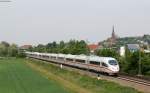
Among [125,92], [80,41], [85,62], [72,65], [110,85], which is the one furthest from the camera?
[80,41]

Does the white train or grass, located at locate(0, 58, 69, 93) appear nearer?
grass, located at locate(0, 58, 69, 93)

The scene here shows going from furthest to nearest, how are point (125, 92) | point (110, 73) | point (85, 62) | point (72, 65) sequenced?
point (72, 65)
point (85, 62)
point (110, 73)
point (125, 92)

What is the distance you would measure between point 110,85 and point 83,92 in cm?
580

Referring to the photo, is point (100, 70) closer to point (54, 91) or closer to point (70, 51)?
point (54, 91)

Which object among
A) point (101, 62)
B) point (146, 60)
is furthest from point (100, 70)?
point (146, 60)

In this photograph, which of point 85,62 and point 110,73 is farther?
point 85,62

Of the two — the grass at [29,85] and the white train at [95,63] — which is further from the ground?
the white train at [95,63]

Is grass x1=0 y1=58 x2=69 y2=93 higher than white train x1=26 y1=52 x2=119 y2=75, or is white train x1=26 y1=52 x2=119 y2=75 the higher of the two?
white train x1=26 y1=52 x2=119 y2=75

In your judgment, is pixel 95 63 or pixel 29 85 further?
pixel 95 63

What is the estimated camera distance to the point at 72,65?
9512 cm

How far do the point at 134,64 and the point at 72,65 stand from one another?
2595 centimetres

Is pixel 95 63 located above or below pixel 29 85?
above

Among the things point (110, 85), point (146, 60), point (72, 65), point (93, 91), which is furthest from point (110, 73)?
point (72, 65)

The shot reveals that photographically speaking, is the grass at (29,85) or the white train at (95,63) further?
the white train at (95,63)
